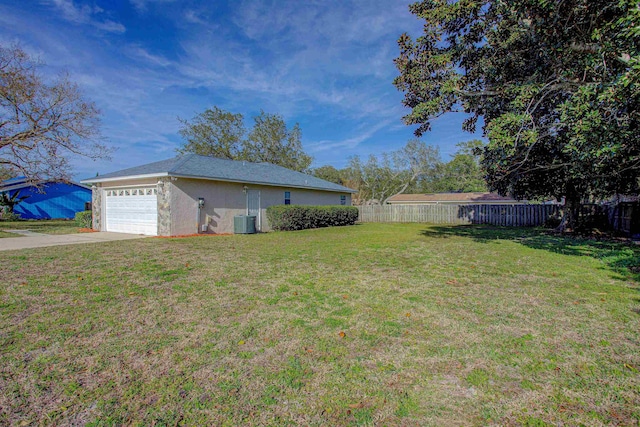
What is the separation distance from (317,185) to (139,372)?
→ 1786cm

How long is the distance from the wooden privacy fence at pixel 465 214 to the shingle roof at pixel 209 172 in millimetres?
6916

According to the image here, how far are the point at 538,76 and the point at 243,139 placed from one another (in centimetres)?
3049

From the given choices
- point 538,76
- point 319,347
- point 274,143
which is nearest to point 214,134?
point 274,143

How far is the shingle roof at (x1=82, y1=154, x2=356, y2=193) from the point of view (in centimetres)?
1327

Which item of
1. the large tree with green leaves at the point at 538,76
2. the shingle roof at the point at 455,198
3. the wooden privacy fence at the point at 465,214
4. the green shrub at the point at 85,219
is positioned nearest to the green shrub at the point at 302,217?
the wooden privacy fence at the point at 465,214

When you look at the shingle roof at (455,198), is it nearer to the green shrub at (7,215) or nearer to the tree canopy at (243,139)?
the tree canopy at (243,139)

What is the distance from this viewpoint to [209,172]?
14.0 metres

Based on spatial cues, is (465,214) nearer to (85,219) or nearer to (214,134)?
(85,219)

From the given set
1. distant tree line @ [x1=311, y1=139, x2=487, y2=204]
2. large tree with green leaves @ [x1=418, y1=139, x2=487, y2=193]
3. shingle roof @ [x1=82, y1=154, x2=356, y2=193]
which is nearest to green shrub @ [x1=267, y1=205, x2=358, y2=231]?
shingle roof @ [x1=82, y1=154, x2=356, y2=193]

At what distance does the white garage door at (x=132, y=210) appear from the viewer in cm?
1345

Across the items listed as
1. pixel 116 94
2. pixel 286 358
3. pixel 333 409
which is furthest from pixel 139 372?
pixel 116 94

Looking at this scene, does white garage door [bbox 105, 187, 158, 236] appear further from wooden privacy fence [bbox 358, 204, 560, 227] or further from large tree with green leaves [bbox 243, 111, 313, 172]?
large tree with green leaves [bbox 243, 111, 313, 172]

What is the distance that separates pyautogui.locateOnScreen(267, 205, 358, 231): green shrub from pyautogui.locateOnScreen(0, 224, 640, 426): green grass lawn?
9.34m

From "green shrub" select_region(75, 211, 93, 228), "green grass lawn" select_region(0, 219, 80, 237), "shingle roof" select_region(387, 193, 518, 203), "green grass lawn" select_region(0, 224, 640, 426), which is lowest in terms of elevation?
"green grass lawn" select_region(0, 224, 640, 426)
